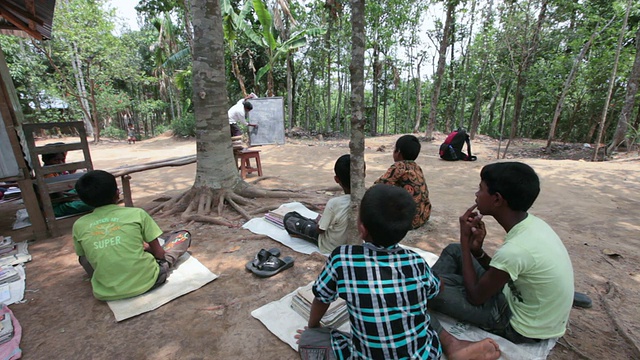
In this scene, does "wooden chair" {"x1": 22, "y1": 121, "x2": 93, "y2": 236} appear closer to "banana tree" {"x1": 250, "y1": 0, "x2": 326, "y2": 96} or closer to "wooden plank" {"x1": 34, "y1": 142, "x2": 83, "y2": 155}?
"wooden plank" {"x1": 34, "y1": 142, "x2": 83, "y2": 155}

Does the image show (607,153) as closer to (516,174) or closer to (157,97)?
(516,174)

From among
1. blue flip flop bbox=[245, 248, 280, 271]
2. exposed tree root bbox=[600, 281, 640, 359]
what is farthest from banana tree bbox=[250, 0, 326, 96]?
exposed tree root bbox=[600, 281, 640, 359]

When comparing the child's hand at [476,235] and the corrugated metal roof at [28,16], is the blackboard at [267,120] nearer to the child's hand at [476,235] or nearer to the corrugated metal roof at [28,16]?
the corrugated metal roof at [28,16]

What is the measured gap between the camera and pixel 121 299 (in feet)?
8.30

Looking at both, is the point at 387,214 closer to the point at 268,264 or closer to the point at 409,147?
the point at 268,264

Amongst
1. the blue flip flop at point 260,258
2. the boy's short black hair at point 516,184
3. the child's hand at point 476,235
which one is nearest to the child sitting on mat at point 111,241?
the blue flip flop at point 260,258

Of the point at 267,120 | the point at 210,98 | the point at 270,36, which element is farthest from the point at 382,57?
the point at 210,98

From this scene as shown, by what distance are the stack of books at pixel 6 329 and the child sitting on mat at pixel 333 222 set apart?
99.2 inches

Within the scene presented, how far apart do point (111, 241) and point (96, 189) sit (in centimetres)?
44

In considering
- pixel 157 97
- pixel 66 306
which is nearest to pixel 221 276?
pixel 66 306

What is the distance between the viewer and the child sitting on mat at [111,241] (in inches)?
94.9

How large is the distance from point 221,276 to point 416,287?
2.17 metres

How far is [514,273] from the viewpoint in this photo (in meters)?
1.67

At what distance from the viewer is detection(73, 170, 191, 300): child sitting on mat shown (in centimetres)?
241
